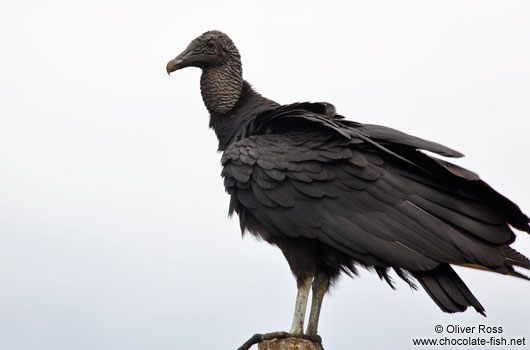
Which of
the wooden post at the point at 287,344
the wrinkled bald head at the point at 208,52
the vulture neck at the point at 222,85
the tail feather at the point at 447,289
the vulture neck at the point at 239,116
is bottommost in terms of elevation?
the wooden post at the point at 287,344

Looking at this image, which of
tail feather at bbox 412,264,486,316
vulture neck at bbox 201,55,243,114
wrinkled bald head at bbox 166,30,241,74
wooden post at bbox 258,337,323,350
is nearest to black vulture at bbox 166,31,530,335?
tail feather at bbox 412,264,486,316

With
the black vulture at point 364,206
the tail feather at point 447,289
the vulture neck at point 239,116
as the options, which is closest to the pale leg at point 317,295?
the black vulture at point 364,206

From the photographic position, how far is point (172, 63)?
575 cm

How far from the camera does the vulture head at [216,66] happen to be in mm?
5785

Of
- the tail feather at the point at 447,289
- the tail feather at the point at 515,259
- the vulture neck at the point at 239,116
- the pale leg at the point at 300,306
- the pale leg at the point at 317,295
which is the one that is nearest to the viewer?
the tail feather at the point at 447,289

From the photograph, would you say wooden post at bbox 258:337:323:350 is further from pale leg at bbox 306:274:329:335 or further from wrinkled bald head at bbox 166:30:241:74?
wrinkled bald head at bbox 166:30:241:74

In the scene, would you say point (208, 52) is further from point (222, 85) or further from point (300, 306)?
point (300, 306)

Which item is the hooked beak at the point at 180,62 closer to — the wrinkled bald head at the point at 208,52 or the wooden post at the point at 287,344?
the wrinkled bald head at the point at 208,52

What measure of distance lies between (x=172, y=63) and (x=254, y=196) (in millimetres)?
1420

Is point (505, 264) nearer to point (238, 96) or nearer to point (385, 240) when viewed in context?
point (385, 240)

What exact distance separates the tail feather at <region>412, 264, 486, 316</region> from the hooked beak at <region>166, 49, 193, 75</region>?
2.32 meters

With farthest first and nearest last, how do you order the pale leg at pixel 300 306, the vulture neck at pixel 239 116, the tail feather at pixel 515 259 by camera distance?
the vulture neck at pixel 239 116 < the pale leg at pixel 300 306 < the tail feather at pixel 515 259

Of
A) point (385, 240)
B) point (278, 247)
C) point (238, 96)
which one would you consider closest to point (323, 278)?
point (278, 247)

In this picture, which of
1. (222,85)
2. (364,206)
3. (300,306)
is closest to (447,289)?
(364,206)
